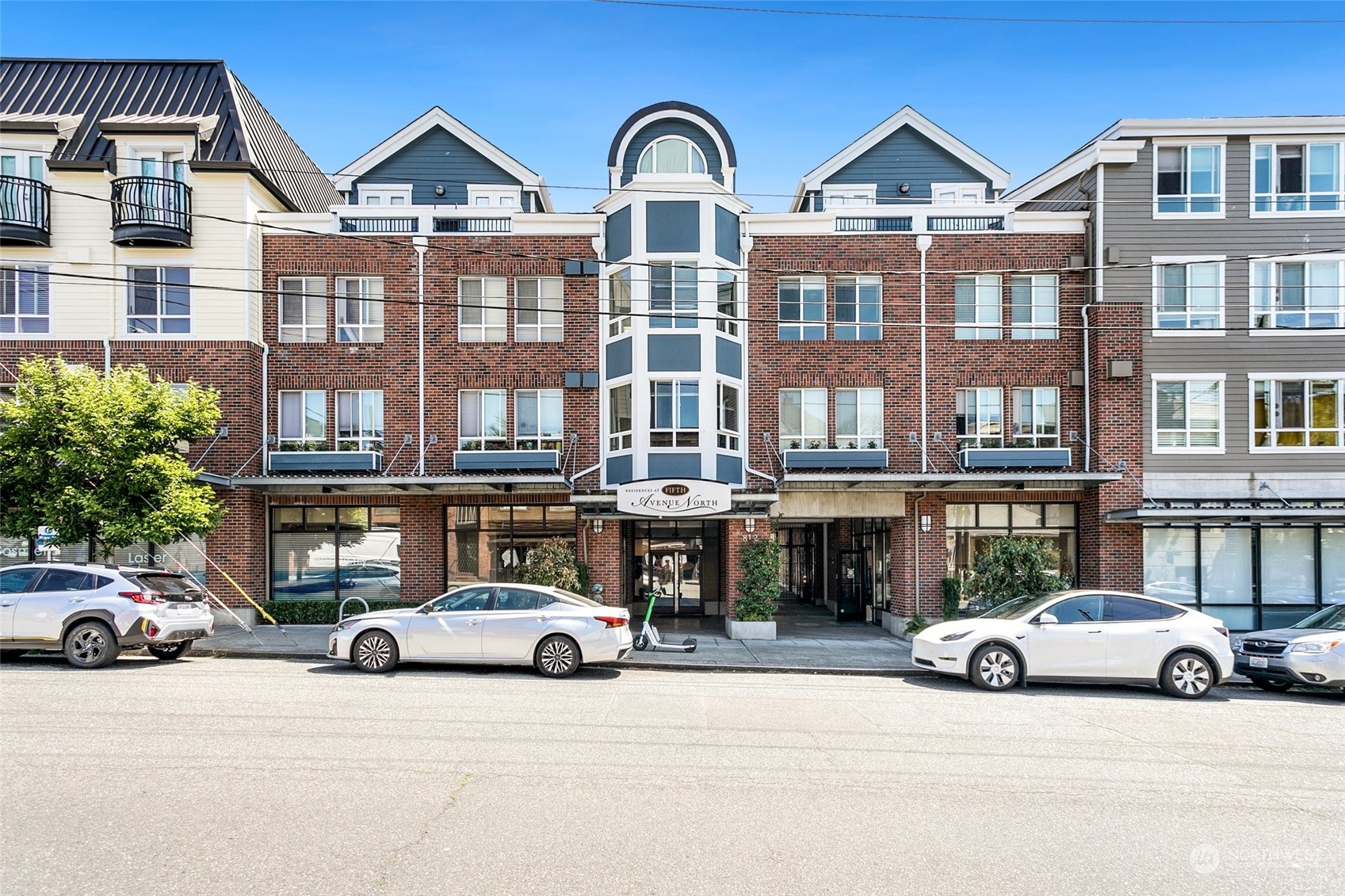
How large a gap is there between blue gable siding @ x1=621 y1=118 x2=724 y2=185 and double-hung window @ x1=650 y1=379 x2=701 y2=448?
5.14 meters

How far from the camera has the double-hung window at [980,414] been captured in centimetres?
2145

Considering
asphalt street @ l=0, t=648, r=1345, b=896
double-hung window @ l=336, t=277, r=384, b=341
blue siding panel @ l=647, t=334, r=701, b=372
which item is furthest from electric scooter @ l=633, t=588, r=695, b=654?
double-hung window @ l=336, t=277, r=384, b=341

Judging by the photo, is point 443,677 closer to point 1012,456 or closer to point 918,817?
point 918,817

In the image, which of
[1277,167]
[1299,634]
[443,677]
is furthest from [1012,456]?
[443,677]

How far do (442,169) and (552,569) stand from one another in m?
12.0

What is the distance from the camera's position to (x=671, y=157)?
2166cm

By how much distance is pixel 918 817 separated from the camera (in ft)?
22.5

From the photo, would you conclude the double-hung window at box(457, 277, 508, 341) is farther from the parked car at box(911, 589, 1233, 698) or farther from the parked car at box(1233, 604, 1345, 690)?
the parked car at box(1233, 604, 1345, 690)

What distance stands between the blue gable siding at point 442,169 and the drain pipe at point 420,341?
3483 millimetres

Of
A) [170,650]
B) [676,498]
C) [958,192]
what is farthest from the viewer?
[958,192]

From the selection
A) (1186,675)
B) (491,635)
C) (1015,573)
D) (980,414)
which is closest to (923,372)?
(980,414)

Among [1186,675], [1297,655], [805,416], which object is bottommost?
[1186,675]

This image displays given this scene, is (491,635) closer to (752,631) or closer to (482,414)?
(752,631)

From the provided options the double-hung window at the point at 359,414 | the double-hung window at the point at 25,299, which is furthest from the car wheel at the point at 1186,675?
the double-hung window at the point at 25,299
